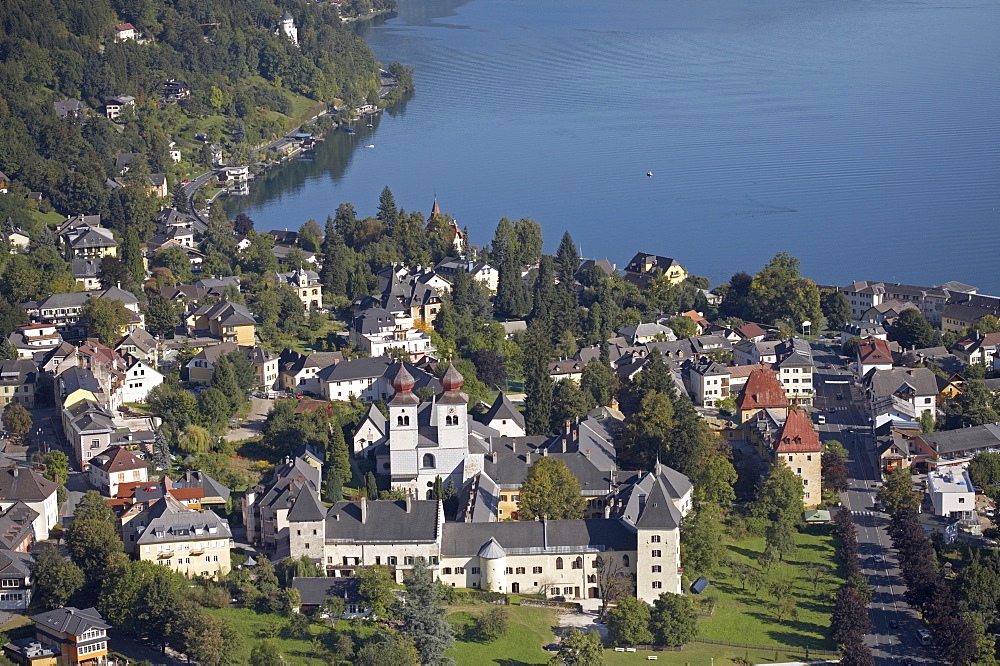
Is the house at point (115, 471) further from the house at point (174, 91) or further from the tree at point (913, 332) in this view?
the house at point (174, 91)

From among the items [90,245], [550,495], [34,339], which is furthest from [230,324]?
[550,495]

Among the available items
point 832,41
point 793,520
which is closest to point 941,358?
point 793,520

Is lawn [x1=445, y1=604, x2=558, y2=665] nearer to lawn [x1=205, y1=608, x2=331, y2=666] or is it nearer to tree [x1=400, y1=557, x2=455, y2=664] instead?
tree [x1=400, y1=557, x2=455, y2=664]

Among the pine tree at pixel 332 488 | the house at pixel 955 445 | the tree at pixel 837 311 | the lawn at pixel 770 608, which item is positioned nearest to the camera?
the lawn at pixel 770 608

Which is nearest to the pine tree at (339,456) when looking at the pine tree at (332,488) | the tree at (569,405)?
the pine tree at (332,488)

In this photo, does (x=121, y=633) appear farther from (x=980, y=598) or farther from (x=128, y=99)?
(x=128, y=99)

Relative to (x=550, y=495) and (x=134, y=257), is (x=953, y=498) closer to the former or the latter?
(x=550, y=495)
